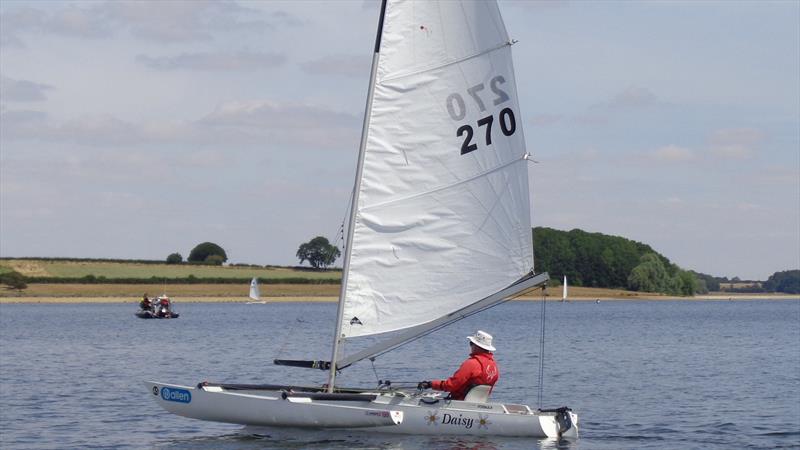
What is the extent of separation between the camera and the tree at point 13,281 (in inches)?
5271

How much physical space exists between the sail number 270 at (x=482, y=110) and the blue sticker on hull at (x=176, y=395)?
7.28 metres

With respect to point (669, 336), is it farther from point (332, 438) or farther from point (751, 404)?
point (332, 438)

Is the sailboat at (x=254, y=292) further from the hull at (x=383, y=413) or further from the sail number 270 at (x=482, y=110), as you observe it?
the sail number 270 at (x=482, y=110)

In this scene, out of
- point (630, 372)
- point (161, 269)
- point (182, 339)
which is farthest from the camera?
point (161, 269)

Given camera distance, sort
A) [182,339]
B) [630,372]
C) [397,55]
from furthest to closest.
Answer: [182,339], [630,372], [397,55]

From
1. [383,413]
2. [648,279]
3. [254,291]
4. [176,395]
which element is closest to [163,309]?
[254,291]

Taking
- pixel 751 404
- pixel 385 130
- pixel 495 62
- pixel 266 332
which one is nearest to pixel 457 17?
pixel 495 62

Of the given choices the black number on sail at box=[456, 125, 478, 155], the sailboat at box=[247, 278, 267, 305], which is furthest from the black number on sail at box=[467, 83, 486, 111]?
the sailboat at box=[247, 278, 267, 305]

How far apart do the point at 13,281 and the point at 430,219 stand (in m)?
119

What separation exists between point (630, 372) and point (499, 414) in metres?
22.2

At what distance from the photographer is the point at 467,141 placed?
23.0 metres

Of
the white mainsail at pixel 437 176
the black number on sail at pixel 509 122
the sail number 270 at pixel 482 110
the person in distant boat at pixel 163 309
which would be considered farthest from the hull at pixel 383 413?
the person in distant boat at pixel 163 309

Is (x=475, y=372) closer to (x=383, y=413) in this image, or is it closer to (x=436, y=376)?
(x=383, y=413)

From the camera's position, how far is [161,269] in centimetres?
15162
